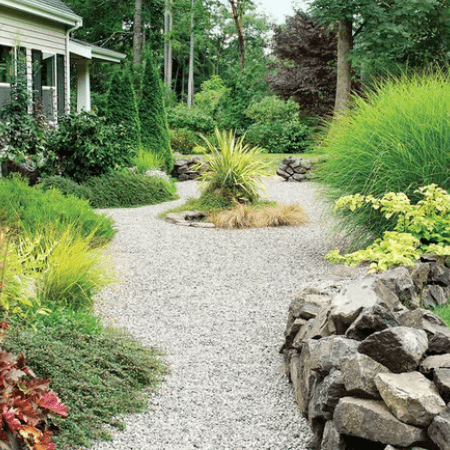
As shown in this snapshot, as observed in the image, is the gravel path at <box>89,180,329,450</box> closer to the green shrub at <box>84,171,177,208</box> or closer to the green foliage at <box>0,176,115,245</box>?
the green foliage at <box>0,176,115,245</box>

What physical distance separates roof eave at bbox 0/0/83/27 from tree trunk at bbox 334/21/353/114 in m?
6.16

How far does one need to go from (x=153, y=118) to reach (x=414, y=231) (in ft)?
30.7

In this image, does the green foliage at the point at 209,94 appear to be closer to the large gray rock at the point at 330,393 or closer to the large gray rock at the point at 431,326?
the large gray rock at the point at 431,326

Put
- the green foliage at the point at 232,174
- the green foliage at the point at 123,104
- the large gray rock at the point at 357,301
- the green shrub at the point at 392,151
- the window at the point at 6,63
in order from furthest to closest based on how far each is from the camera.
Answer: the green foliage at the point at 123,104
the window at the point at 6,63
the green foliage at the point at 232,174
the green shrub at the point at 392,151
the large gray rock at the point at 357,301

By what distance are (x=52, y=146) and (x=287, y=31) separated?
575 inches

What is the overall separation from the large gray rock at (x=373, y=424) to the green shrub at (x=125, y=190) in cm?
764

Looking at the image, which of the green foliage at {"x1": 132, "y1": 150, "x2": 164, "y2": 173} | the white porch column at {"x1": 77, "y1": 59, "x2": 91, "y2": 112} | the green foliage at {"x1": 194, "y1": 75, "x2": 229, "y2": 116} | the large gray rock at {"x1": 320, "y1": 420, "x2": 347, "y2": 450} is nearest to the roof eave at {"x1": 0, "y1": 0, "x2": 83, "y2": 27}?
the white porch column at {"x1": 77, "y1": 59, "x2": 91, "y2": 112}

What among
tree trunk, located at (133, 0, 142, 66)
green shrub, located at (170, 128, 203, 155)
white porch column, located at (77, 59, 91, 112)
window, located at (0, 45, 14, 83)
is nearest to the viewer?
window, located at (0, 45, 14, 83)

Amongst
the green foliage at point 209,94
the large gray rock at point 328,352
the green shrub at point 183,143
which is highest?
the green foliage at point 209,94

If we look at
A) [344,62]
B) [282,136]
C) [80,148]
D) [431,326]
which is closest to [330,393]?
[431,326]

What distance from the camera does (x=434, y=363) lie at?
279 centimetres

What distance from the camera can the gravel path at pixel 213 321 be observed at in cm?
312

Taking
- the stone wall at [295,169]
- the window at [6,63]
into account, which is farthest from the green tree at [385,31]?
the window at [6,63]

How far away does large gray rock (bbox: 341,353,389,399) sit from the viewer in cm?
266
